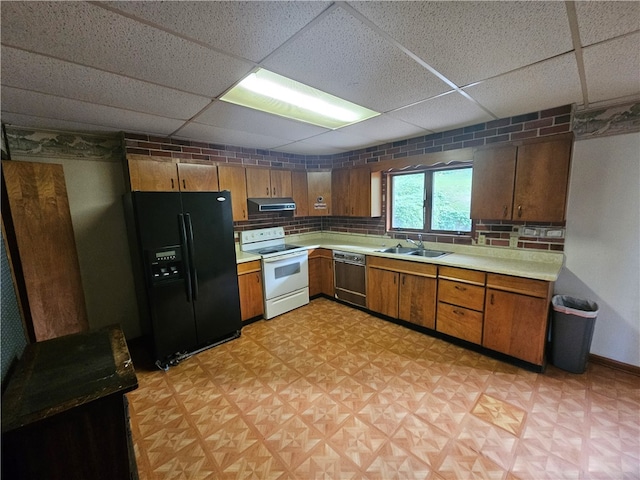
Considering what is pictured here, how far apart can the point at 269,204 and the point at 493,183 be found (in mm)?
2591

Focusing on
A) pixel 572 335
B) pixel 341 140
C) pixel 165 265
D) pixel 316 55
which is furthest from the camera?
pixel 341 140

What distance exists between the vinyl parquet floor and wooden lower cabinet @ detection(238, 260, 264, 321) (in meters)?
0.61

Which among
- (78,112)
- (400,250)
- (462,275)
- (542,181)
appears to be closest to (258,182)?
(78,112)

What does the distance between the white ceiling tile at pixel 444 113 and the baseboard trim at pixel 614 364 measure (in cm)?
241

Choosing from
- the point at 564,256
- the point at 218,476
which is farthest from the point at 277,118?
the point at 564,256

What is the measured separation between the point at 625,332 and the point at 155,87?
13.4 feet

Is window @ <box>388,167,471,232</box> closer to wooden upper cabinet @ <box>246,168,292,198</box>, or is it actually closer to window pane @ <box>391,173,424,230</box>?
window pane @ <box>391,173,424,230</box>

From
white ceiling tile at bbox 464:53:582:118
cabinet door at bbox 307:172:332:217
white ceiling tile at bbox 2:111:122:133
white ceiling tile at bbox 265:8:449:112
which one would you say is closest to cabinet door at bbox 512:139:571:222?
white ceiling tile at bbox 464:53:582:118

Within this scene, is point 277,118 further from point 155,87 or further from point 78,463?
point 78,463

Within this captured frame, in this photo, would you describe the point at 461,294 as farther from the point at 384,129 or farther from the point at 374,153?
the point at 374,153

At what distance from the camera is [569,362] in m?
2.27

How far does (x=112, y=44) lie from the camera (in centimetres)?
118

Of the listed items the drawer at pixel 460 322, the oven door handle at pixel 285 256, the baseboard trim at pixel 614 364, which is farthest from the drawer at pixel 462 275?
the oven door handle at pixel 285 256

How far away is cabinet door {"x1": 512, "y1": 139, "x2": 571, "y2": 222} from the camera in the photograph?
2238mm
